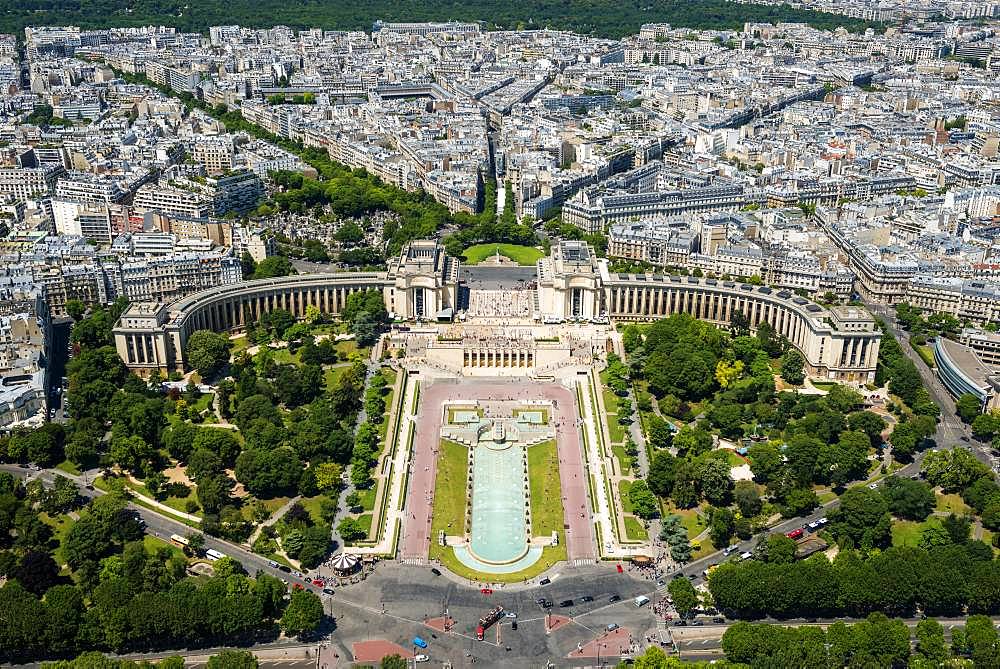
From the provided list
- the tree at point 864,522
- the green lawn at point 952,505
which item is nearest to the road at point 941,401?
the green lawn at point 952,505

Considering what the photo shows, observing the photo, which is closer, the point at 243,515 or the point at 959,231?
the point at 243,515

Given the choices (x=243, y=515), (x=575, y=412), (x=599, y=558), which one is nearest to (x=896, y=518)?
(x=599, y=558)

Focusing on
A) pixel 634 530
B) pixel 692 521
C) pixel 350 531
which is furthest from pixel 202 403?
pixel 692 521

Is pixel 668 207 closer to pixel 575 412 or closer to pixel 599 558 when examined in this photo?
pixel 575 412

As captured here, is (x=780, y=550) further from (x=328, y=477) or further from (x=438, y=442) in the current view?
(x=328, y=477)

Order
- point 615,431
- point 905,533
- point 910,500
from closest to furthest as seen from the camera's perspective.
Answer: point 905,533 < point 910,500 < point 615,431
